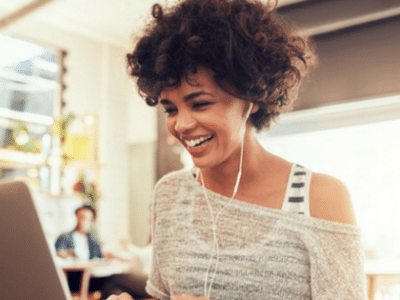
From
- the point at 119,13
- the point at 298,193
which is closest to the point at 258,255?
the point at 298,193

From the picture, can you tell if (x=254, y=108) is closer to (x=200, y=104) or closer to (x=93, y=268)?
(x=200, y=104)

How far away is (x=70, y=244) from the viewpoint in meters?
4.28

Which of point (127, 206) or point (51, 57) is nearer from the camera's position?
point (51, 57)

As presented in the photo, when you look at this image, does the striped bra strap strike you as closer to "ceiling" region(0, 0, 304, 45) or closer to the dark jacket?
the dark jacket

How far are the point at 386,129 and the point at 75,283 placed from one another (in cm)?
310

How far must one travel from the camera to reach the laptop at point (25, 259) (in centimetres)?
65

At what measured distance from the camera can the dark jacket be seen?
4217 mm

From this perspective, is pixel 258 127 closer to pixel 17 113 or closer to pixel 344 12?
pixel 344 12

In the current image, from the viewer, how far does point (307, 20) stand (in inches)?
165

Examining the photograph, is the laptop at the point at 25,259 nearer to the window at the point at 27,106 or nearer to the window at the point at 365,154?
the window at the point at 365,154

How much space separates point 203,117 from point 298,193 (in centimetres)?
27

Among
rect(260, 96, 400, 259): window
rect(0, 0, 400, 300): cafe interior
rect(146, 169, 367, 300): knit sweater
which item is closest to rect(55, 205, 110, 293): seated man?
rect(0, 0, 400, 300): cafe interior

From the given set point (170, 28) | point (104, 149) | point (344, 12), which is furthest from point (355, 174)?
point (170, 28)

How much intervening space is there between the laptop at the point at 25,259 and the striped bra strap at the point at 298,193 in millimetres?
550
